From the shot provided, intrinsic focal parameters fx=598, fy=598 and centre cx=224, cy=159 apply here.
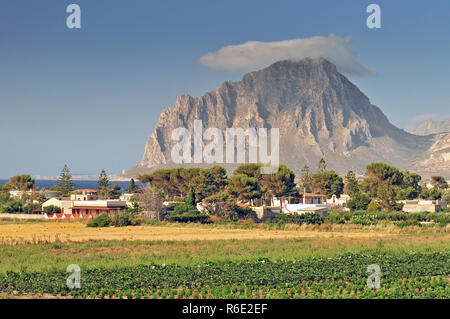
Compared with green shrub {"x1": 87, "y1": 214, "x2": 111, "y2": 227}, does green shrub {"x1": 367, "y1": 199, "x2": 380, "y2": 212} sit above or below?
above

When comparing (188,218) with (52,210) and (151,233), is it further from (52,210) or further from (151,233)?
(52,210)

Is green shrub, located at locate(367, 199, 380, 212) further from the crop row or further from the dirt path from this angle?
the crop row

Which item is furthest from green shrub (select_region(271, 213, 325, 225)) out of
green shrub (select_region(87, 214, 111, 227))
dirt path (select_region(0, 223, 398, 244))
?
green shrub (select_region(87, 214, 111, 227))

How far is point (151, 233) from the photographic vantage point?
5925cm

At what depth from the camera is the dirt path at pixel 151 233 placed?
5384cm

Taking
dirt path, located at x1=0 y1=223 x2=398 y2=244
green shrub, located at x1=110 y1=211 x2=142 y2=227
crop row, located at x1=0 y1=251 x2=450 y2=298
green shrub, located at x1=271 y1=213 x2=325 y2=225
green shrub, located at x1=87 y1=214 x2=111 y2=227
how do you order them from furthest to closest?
1. green shrub, located at x1=271 y1=213 x2=325 y2=225
2. green shrub, located at x1=110 y1=211 x2=142 y2=227
3. green shrub, located at x1=87 y1=214 x2=111 y2=227
4. dirt path, located at x1=0 y1=223 x2=398 y2=244
5. crop row, located at x1=0 y1=251 x2=450 y2=298

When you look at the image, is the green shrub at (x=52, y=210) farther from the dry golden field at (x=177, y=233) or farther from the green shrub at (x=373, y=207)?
the green shrub at (x=373, y=207)

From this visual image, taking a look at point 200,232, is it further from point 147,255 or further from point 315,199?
point 315,199

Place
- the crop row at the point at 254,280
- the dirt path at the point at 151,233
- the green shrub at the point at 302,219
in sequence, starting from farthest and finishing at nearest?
the green shrub at the point at 302,219 → the dirt path at the point at 151,233 → the crop row at the point at 254,280

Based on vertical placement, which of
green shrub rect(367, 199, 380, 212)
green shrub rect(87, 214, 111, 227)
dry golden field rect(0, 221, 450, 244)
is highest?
green shrub rect(367, 199, 380, 212)

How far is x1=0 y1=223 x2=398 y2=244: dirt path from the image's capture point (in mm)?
53844

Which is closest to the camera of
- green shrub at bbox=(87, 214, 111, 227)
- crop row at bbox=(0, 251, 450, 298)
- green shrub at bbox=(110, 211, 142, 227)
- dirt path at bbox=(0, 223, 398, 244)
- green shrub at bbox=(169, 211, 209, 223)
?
crop row at bbox=(0, 251, 450, 298)

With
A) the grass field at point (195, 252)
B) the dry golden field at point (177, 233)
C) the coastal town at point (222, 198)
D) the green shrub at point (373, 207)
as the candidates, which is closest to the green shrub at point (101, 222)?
the dry golden field at point (177, 233)
